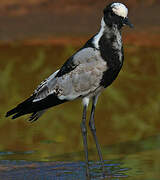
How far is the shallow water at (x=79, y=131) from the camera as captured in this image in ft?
23.5

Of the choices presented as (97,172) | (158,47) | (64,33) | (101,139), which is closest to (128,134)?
(101,139)

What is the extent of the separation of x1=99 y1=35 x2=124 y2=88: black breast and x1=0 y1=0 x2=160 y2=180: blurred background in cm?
94

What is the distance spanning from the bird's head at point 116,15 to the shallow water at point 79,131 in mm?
1435

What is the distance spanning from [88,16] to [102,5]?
41.8 inches

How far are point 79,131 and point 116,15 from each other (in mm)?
2053

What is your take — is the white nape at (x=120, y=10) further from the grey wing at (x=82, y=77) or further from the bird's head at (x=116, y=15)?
the grey wing at (x=82, y=77)

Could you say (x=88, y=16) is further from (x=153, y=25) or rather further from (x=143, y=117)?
(x=143, y=117)

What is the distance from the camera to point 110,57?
22.9 feet

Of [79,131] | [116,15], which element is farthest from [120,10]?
[79,131]

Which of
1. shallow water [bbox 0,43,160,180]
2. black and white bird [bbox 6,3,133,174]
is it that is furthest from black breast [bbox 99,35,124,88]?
shallow water [bbox 0,43,160,180]

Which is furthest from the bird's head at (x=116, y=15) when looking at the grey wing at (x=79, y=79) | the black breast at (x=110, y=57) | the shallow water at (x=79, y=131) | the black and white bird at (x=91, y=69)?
the shallow water at (x=79, y=131)

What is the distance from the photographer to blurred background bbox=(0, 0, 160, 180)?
25.9ft

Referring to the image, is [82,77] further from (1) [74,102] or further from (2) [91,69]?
(1) [74,102]

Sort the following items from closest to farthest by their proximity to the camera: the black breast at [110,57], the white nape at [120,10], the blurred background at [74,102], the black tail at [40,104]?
1. the black breast at [110,57]
2. the white nape at [120,10]
3. the black tail at [40,104]
4. the blurred background at [74,102]
